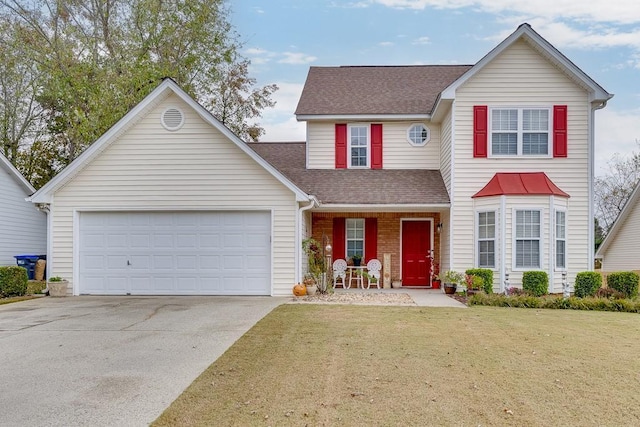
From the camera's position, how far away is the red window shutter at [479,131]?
48.2ft

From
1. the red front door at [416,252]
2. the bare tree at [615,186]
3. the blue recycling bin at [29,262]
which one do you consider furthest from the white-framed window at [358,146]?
the bare tree at [615,186]

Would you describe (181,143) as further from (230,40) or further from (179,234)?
(230,40)

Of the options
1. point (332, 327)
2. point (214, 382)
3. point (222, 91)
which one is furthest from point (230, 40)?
point (214, 382)

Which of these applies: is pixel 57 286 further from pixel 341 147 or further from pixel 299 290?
pixel 341 147

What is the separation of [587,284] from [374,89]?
967cm

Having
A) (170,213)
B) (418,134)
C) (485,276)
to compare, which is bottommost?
(485,276)

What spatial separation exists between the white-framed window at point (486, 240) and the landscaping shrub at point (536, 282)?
102cm

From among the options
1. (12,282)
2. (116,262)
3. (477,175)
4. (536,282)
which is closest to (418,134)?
(477,175)

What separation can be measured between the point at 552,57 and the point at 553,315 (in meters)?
7.81

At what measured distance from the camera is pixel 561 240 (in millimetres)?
14266

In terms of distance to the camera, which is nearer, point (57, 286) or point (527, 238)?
point (57, 286)

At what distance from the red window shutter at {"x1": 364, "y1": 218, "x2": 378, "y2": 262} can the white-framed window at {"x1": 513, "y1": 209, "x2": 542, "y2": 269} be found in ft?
15.3

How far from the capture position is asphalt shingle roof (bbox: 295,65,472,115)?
16984 mm

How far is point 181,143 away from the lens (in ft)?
45.4
